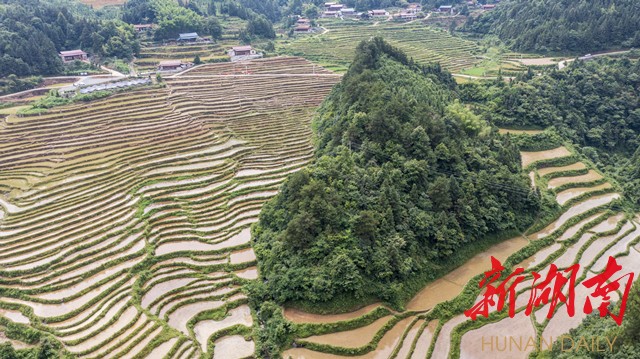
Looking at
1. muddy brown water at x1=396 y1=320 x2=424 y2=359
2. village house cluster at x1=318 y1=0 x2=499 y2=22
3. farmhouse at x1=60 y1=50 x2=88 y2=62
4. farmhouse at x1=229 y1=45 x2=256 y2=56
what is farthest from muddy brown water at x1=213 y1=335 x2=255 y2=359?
village house cluster at x1=318 y1=0 x2=499 y2=22

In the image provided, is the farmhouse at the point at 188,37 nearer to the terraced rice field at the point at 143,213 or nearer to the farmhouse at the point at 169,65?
the farmhouse at the point at 169,65

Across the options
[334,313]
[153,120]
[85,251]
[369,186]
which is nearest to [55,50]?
[153,120]

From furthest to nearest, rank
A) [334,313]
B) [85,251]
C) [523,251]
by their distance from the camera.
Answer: [523,251], [85,251], [334,313]

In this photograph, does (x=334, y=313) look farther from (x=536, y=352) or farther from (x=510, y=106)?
(x=510, y=106)

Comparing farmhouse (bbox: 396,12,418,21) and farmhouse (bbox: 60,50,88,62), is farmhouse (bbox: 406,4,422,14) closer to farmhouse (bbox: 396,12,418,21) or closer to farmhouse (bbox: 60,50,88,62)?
farmhouse (bbox: 396,12,418,21)

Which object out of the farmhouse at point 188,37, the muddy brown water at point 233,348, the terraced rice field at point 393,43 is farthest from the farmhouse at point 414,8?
the muddy brown water at point 233,348

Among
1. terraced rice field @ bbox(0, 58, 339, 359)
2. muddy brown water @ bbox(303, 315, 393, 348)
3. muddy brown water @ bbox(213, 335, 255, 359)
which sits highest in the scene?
terraced rice field @ bbox(0, 58, 339, 359)
